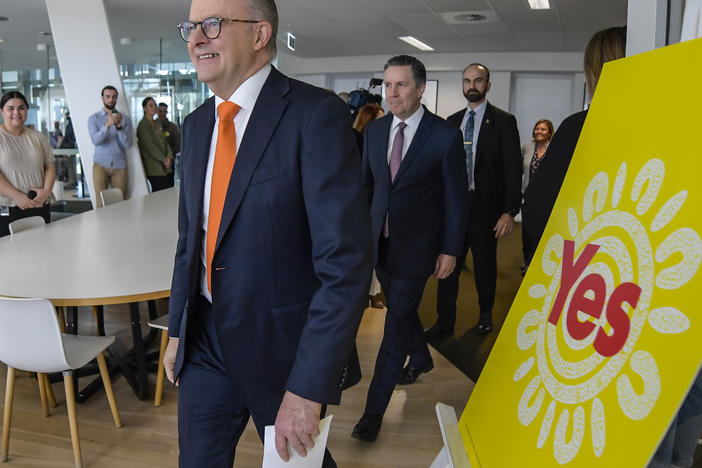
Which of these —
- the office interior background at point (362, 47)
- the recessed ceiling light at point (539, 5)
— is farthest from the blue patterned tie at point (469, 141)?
the recessed ceiling light at point (539, 5)

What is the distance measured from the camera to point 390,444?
110 inches

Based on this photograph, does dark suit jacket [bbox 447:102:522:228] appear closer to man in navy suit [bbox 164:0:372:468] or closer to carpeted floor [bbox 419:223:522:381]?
carpeted floor [bbox 419:223:522:381]

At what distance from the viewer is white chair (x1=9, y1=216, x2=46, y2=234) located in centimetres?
368

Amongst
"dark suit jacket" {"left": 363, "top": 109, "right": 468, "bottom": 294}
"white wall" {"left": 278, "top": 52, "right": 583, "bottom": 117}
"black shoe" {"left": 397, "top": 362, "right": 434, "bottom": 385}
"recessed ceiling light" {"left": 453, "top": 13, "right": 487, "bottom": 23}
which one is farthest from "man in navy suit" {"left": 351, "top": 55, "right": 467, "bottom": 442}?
"white wall" {"left": 278, "top": 52, "right": 583, "bottom": 117}

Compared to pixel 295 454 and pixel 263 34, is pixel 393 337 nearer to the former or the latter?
pixel 295 454

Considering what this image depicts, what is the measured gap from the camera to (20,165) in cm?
444

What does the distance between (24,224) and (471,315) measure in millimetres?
3274

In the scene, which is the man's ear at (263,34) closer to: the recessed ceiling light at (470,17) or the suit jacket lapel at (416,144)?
the suit jacket lapel at (416,144)

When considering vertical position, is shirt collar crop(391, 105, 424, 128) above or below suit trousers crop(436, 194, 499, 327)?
above

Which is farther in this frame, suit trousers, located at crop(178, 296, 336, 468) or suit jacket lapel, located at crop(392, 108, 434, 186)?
suit jacket lapel, located at crop(392, 108, 434, 186)

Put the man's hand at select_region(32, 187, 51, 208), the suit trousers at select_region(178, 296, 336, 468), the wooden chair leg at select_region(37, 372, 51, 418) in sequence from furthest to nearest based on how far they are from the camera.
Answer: the man's hand at select_region(32, 187, 51, 208)
the wooden chair leg at select_region(37, 372, 51, 418)
the suit trousers at select_region(178, 296, 336, 468)

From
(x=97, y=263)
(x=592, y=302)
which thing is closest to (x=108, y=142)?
(x=97, y=263)

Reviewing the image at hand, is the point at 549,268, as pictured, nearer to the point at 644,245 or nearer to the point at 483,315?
the point at 644,245

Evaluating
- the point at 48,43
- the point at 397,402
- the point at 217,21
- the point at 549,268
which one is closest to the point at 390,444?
the point at 397,402
